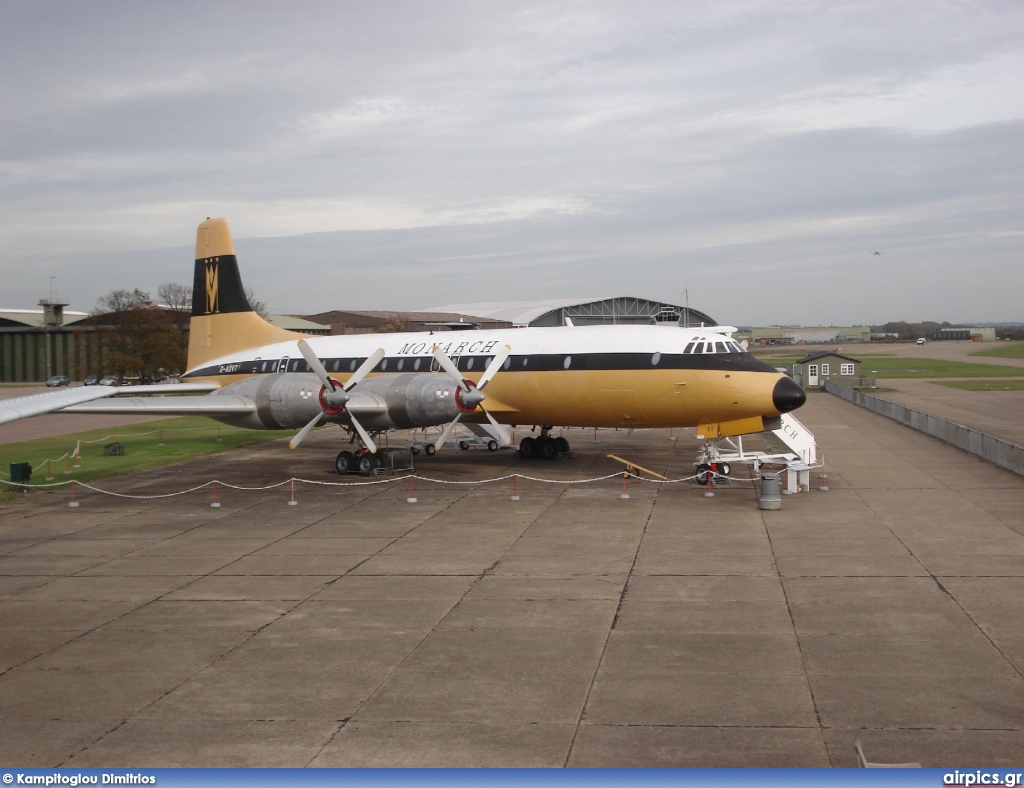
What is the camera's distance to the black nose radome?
72.4ft

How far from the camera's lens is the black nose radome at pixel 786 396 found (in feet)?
72.4

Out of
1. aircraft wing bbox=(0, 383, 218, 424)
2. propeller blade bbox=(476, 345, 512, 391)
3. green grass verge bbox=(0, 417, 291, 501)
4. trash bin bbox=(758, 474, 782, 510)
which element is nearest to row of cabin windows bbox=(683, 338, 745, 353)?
trash bin bbox=(758, 474, 782, 510)

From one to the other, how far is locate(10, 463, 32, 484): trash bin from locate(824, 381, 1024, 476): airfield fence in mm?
27975

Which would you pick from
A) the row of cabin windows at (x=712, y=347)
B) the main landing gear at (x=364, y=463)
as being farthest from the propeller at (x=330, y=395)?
the row of cabin windows at (x=712, y=347)

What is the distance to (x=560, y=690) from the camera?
32.6 ft

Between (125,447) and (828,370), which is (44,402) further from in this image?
(828,370)

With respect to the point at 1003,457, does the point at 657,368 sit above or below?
above

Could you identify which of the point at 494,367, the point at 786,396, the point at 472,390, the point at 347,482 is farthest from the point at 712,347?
the point at 347,482

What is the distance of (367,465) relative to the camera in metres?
27.0

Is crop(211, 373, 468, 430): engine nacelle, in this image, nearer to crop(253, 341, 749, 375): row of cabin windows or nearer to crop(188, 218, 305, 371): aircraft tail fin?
crop(253, 341, 749, 375): row of cabin windows

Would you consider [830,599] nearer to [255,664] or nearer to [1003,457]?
[255,664]

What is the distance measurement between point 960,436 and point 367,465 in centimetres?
2030

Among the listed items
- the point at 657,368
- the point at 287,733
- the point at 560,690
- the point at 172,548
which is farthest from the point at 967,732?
the point at 657,368

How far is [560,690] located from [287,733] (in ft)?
9.81
